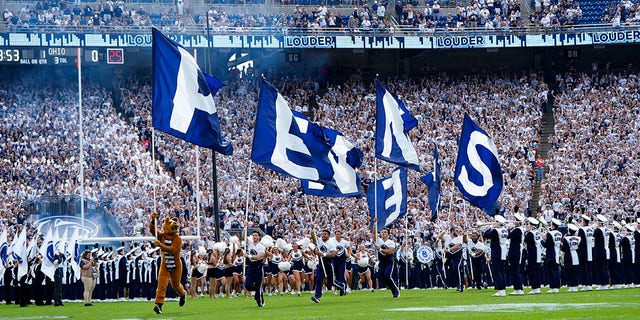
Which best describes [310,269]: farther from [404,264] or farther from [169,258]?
[169,258]

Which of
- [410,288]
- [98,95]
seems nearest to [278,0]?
[98,95]

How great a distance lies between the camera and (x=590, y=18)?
5147 cm

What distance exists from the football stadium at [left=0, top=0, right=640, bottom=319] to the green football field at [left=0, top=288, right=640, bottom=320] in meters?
0.10

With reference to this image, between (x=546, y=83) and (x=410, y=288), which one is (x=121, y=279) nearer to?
(x=410, y=288)

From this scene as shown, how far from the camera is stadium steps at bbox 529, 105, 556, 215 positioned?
44.0m

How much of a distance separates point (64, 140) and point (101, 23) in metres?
6.95

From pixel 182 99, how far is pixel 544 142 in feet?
91.0

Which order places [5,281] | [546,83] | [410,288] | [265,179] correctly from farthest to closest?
1. [546,83]
2. [265,179]
3. [410,288]
4. [5,281]

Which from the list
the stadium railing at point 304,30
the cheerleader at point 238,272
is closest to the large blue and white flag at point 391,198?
the cheerleader at point 238,272

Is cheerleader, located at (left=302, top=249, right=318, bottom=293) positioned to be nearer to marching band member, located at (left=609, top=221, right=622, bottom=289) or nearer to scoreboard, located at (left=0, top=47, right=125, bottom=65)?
marching band member, located at (left=609, top=221, right=622, bottom=289)

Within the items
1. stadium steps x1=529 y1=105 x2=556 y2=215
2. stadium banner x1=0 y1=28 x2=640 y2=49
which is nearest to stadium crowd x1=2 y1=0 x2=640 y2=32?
stadium banner x1=0 y1=28 x2=640 y2=49

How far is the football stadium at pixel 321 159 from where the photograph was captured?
22.7 m

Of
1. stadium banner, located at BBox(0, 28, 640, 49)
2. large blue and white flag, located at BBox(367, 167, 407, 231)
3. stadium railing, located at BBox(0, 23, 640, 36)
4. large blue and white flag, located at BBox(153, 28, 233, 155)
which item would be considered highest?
stadium railing, located at BBox(0, 23, 640, 36)

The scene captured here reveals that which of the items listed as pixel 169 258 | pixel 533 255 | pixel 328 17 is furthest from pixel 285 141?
pixel 328 17
